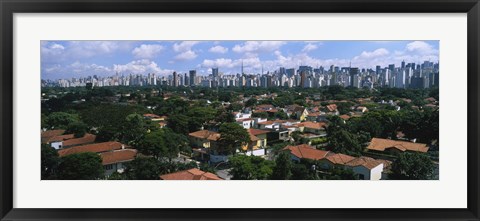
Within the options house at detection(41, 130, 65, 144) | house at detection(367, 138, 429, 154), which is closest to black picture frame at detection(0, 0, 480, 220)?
house at detection(41, 130, 65, 144)

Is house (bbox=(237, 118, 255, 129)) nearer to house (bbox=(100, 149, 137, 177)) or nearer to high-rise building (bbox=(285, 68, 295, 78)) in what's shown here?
high-rise building (bbox=(285, 68, 295, 78))

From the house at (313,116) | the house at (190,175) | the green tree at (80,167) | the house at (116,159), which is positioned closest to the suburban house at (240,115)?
the house at (313,116)

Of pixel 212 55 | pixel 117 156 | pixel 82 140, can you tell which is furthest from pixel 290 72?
pixel 82 140

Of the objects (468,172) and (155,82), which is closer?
(468,172)
